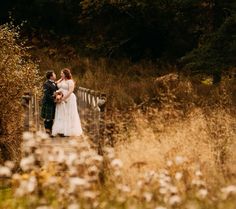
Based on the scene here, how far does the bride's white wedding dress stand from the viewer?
16172 mm

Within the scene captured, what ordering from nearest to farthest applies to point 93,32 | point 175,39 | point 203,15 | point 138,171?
point 138,171 → point 203,15 → point 175,39 → point 93,32

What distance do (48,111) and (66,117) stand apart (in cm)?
48

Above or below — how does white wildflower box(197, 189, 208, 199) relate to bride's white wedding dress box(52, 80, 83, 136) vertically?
below

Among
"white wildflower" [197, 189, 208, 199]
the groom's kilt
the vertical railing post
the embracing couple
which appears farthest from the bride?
"white wildflower" [197, 189, 208, 199]

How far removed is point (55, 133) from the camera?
16.1 metres

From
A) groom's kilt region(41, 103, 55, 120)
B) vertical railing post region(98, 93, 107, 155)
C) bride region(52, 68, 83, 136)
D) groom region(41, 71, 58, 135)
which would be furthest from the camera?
groom's kilt region(41, 103, 55, 120)

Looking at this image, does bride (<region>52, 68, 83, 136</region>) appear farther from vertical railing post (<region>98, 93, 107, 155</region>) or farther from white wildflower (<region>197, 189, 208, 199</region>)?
white wildflower (<region>197, 189, 208, 199</region>)

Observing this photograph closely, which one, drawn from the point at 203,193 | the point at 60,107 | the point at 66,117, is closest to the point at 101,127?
the point at 66,117

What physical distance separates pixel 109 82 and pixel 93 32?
8216 mm

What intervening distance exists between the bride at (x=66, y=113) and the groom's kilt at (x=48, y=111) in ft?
0.35

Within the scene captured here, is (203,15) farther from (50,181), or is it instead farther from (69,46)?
(50,181)

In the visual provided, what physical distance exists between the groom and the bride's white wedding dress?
5.5 inches

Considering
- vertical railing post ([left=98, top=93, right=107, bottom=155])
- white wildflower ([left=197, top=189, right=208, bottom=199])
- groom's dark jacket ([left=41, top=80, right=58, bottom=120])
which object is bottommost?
white wildflower ([left=197, top=189, right=208, bottom=199])

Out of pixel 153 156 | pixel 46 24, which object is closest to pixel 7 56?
pixel 153 156
